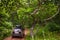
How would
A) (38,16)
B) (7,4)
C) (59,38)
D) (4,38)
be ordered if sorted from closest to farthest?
(7,4)
(38,16)
(59,38)
(4,38)

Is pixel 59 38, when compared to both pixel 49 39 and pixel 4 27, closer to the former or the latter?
pixel 49 39

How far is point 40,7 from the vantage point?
617 inches

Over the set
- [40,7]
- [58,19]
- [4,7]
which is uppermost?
[4,7]

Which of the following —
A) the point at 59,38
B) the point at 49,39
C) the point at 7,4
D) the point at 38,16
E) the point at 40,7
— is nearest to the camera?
the point at 7,4

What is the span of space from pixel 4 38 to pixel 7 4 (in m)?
14.3

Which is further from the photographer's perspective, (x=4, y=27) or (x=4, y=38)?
(x=4, y=38)

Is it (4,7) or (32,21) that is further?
(32,21)

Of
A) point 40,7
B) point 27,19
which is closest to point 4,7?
point 40,7

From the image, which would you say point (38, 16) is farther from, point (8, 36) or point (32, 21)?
point (8, 36)

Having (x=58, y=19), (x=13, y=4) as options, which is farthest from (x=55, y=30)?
(x=13, y=4)

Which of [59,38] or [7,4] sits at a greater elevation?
[7,4]

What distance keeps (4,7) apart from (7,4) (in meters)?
0.21

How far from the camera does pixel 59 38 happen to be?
64.1ft

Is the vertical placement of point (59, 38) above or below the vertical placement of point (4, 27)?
below
